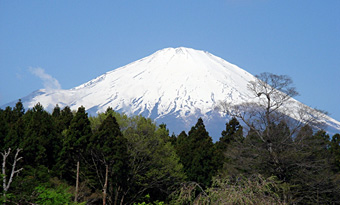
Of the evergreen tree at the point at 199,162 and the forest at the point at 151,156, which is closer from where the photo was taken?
the forest at the point at 151,156

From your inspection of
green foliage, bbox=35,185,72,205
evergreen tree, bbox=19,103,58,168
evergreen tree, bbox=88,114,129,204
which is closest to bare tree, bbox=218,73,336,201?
evergreen tree, bbox=88,114,129,204

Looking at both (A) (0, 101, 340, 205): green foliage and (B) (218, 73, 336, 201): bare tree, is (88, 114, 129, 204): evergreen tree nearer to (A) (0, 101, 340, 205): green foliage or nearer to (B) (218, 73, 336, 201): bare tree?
(A) (0, 101, 340, 205): green foliage

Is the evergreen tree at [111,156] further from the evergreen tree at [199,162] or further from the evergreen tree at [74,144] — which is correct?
the evergreen tree at [199,162]

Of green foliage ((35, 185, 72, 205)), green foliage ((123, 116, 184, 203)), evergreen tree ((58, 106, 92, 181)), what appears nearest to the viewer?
green foliage ((35, 185, 72, 205))

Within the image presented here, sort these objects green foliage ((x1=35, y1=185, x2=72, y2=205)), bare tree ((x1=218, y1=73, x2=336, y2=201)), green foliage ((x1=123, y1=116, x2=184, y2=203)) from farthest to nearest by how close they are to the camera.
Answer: green foliage ((x1=123, y1=116, x2=184, y2=203)) < bare tree ((x1=218, y1=73, x2=336, y2=201)) < green foliage ((x1=35, y1=185, x2=72, y2=205))

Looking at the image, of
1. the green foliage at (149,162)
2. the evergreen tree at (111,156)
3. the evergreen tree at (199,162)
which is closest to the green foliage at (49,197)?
the evergreen tree at (111,156)

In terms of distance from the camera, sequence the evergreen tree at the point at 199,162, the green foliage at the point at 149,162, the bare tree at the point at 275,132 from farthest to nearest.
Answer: the evergreen tree at the point at 199,162
the green foliage at the point at 149,162
the bare tree at the point at 275,132

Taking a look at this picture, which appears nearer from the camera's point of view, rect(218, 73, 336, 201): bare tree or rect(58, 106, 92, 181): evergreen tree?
rect(218, 73, 336, 201): bare tree

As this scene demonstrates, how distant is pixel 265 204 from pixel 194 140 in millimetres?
32952

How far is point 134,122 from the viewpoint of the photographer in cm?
3694

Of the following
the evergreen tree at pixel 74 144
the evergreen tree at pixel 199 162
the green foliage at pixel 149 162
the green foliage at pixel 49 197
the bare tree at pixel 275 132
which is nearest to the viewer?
the green foliage at pixel 49 197

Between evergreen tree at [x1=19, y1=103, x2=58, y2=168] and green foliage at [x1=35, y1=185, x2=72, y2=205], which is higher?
evergreen tree at [x1=19, y1=103, x2=58, y2=168]

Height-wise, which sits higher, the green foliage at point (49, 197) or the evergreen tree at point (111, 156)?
the evergreen tree at point (111, 156)

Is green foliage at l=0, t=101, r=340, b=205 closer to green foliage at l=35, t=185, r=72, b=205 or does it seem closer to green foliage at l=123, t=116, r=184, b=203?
green foliage at l=123, t=116, r=184, b=203
